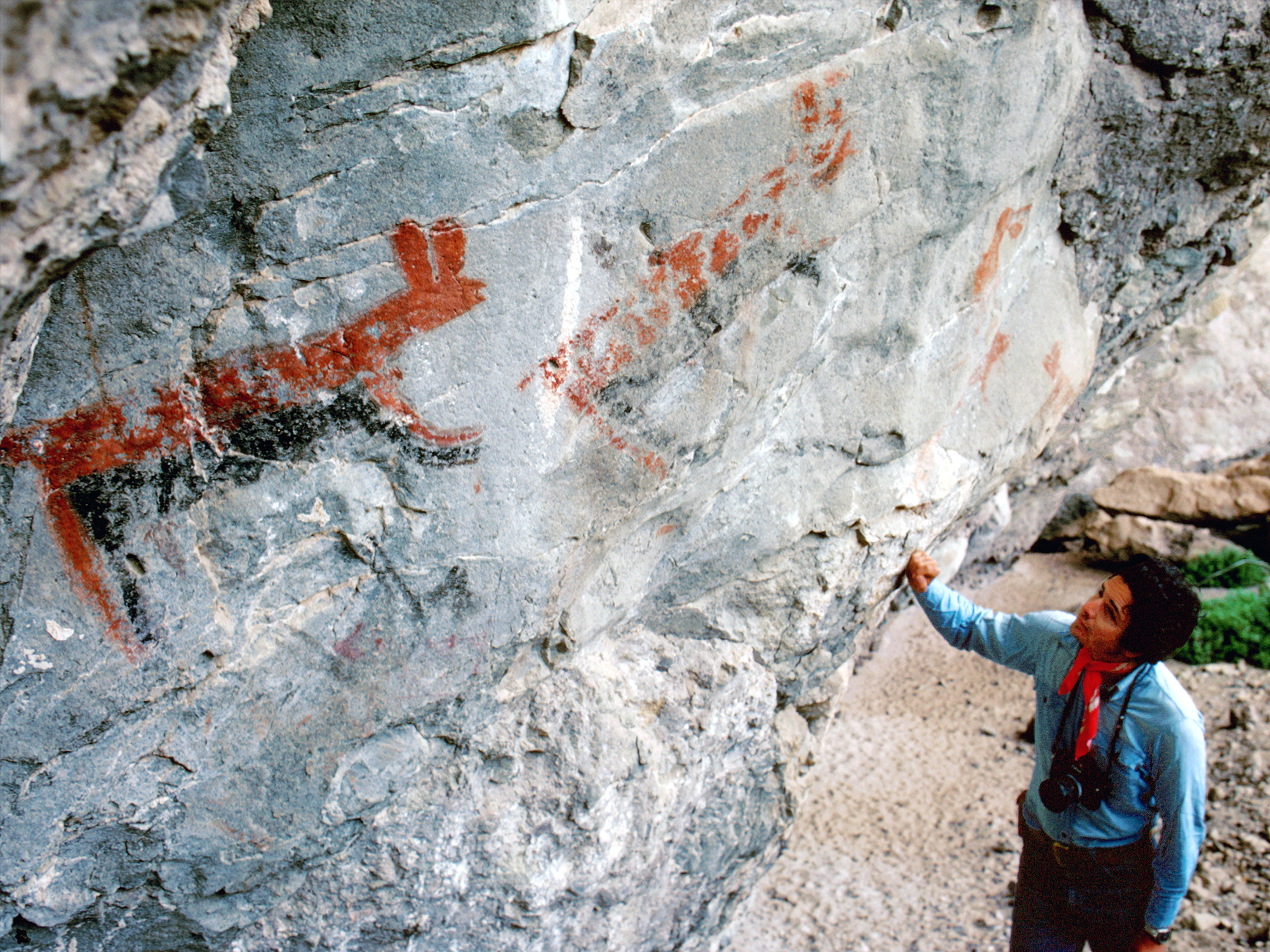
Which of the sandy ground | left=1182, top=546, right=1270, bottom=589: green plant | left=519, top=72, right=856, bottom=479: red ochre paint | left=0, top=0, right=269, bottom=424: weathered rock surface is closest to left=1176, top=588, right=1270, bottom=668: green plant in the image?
the sandy ground

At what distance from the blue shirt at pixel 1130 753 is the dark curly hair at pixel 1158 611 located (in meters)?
0.08

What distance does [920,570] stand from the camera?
1.99m

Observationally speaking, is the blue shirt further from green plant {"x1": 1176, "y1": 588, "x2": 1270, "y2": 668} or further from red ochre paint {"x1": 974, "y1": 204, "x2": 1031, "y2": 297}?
green plant {"x1": 1176, "y1": 588, "x2": 1270, "y2": 668}

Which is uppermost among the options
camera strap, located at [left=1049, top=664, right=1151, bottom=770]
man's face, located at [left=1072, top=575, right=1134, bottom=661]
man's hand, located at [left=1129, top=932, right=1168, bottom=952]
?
man's face, located at [left=1072, top=575, right=1134, bottom=661]

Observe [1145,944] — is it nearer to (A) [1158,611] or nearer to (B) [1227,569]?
(A) [1158,611]

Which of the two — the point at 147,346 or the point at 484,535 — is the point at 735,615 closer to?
the point at 484,535

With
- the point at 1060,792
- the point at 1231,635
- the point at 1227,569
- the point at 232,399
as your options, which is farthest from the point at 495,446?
the point at 1227,569

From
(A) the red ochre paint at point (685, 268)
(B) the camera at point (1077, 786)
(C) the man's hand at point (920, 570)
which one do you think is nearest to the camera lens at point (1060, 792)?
(B) the camera at point (1077, 786)

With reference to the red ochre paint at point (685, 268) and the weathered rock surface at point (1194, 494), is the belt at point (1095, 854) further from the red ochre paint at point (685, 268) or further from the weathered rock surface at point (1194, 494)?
the weathered rock surface at point (1194, 494)

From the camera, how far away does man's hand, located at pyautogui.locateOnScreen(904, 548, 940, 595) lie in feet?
6.46

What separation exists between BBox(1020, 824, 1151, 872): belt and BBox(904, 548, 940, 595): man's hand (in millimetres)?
553

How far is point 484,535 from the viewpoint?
1372 mm

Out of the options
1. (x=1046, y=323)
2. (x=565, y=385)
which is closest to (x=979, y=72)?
(x=1046, y=323)

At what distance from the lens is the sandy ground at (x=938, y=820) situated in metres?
2.39
